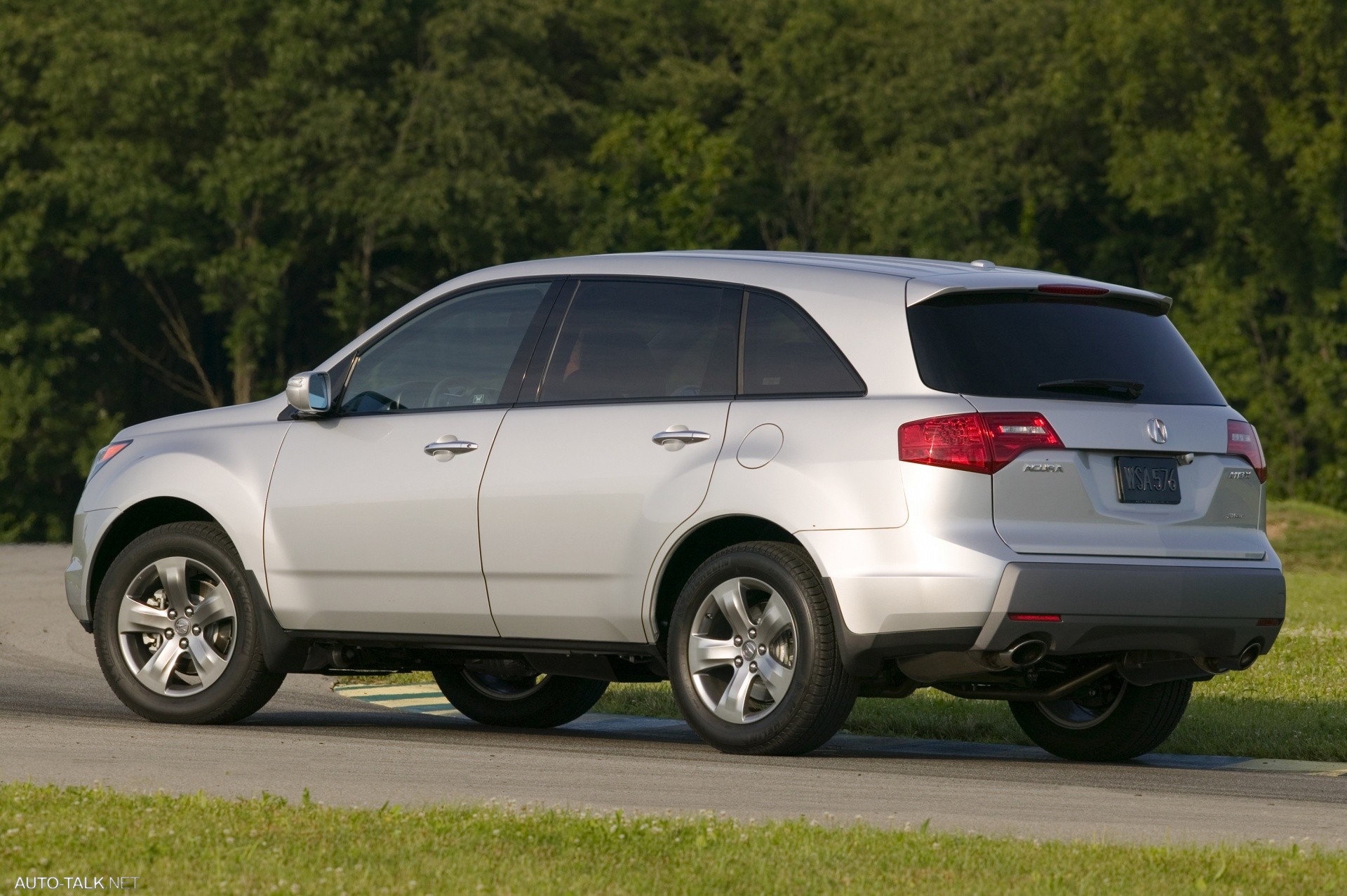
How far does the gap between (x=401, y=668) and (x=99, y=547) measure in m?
1.51

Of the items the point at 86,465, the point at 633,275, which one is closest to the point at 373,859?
the point at 633,275

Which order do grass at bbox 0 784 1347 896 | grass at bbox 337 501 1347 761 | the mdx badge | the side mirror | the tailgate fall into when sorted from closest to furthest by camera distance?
1. grass at bbox 0 784 1347 896
2. the tailgate
3. the mdx badge
4. the side mirror
5. grass at bbox 337 501 1347 761

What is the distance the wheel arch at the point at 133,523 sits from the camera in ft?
32.9

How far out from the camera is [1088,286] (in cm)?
874

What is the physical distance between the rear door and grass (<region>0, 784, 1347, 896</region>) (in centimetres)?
198

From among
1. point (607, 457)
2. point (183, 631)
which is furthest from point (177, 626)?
point (607, 457)

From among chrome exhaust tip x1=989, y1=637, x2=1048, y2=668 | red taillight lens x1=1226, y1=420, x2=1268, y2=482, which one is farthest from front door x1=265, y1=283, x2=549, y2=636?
red taillight lens x1=1226, y1=420, x2=1268, y2=482

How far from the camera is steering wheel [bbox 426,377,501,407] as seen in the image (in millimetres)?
9305

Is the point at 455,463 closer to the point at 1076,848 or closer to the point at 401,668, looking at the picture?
the point at 401,668

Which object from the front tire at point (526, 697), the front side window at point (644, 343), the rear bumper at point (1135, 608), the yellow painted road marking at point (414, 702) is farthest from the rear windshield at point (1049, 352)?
the yellow painted road marking at point (414, 702)

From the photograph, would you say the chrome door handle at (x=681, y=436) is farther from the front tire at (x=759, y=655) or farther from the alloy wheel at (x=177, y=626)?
the alloy wheel at (x=177, y=626)

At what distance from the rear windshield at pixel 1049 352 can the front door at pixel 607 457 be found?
87cm

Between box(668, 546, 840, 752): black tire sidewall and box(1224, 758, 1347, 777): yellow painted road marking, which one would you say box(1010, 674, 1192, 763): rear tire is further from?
box(668, 546, 840, 752): black tire sidewall

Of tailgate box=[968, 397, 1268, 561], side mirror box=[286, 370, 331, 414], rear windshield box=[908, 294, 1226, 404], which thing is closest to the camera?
tailgate box=[968, 397, 1268, 561]
